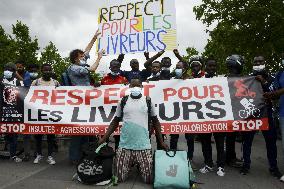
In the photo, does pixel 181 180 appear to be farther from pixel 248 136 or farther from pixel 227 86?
pixel 227 86

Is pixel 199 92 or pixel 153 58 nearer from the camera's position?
pixel 199 92

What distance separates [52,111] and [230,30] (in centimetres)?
1261

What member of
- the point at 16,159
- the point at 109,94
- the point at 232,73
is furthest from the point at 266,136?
the point at 16,159

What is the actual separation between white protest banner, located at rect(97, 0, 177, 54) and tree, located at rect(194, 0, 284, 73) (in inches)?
364

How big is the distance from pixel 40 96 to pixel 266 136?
14.7ft

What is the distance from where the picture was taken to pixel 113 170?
6.36m

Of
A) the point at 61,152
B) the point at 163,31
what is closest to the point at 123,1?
the point at 163,31

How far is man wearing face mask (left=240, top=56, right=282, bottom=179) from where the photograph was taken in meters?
6.49

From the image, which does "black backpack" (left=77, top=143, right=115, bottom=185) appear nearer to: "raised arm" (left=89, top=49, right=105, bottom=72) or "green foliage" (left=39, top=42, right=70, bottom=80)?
"raised arm" (left=89, top=49, right=105, bottom=72)

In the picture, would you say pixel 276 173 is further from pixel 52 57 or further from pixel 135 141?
pixel 52 57

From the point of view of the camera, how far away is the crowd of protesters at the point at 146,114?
5.96 metres

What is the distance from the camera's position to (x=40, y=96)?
759cm

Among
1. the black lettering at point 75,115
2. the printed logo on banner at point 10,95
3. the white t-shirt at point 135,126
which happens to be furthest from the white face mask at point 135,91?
the printed logo on banner at point 10,95

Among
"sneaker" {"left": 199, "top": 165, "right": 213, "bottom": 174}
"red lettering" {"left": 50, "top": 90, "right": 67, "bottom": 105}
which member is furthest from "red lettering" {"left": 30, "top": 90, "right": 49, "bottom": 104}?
"sneaker" {"left": 199, "top": 165, "right": 213, "bottom": 174}
